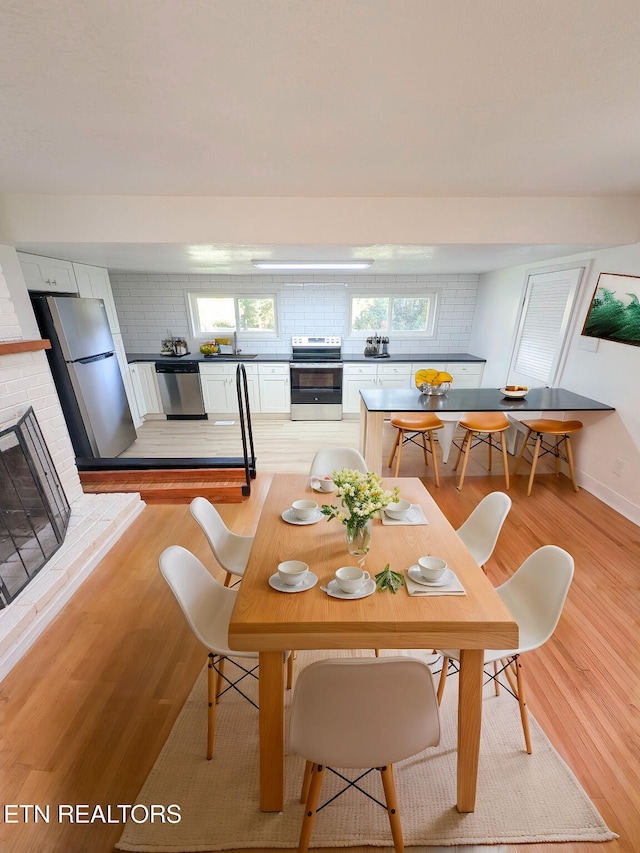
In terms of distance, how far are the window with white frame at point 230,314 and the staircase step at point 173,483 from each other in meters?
2.93

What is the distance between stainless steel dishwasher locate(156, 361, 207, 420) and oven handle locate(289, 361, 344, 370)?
143 cm

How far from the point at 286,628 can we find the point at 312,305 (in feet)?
16.7

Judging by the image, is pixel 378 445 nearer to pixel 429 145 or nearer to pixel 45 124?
pixel 429 145

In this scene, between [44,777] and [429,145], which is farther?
[429,145]

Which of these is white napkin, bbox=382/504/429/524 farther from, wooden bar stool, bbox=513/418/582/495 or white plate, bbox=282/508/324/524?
wooden bar stool, bbox=513/418/582/495

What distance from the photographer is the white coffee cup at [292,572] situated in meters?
1.28

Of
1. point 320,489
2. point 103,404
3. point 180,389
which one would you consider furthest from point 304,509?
point 180,389

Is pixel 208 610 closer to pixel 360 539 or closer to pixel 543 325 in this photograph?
pixel 360 539

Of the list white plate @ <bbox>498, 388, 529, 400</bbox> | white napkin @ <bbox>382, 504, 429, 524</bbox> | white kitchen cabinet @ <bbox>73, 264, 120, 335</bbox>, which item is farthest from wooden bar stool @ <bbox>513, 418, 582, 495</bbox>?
white kitchen cabinet @ <bbox>73, 264, 120, 335</bbox>

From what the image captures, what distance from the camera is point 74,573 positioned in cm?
225

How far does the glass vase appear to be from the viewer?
1.42 metres

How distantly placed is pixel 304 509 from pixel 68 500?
2090mm

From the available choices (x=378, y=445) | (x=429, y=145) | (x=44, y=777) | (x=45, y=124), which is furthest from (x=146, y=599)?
(x=429, y=145)

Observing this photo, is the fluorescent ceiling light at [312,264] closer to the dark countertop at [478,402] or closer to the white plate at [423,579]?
the dark countertop at [478,402]
